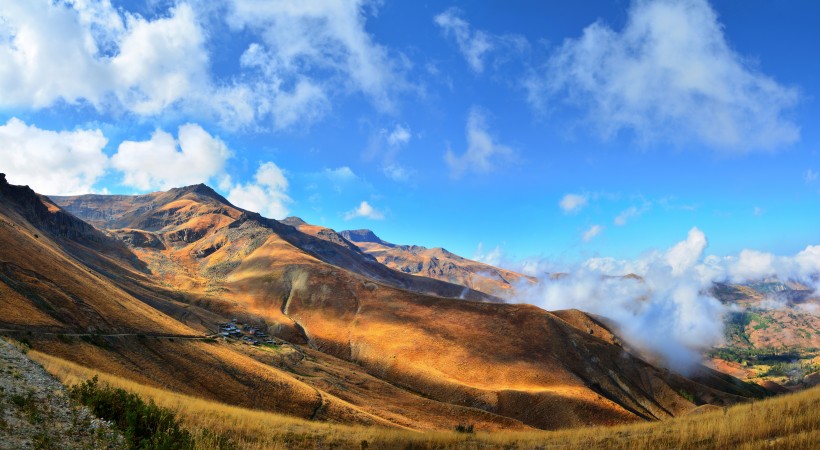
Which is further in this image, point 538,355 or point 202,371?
point 538,355

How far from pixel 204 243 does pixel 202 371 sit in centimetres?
15291

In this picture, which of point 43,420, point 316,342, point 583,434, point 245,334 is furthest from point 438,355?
point 43,420

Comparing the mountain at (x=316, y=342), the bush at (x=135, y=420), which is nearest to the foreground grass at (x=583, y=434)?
the bush at (x=135, y=420)

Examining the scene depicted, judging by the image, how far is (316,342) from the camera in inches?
3770

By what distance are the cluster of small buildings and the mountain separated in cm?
215

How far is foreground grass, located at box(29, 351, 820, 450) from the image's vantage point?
36.6ft

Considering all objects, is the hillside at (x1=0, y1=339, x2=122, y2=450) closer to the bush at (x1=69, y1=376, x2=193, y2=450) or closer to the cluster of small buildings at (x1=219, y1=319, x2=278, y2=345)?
the bush at (x1=69, y1=376, x2=193, y2=450)

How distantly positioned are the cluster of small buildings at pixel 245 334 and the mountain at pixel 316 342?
2153mm

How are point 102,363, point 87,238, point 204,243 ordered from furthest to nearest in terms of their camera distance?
point 204,243 < point 87,238 < point 102,363

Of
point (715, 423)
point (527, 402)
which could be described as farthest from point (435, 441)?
point (527, 402)

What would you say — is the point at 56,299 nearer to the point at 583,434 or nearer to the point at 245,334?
the point at 245,334

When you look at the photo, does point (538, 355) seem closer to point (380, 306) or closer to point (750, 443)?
point (380, 306)

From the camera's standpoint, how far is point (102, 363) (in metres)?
35.2

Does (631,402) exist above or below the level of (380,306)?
below
